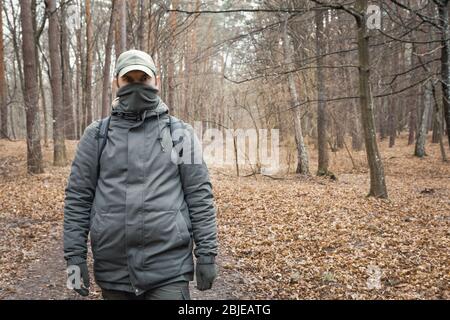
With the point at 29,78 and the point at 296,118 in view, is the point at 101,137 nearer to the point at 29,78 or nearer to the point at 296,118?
the point at 29,78

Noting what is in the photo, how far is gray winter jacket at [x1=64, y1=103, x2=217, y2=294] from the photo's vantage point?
2535mm

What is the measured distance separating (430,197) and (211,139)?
70.1 feet

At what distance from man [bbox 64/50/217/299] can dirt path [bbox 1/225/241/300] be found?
8.24 ft

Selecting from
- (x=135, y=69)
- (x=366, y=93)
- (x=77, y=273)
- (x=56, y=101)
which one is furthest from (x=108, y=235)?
(x=56, y=101)

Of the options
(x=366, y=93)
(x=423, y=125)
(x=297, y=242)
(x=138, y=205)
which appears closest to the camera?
(x=138, y=205)

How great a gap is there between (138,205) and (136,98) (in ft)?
2.07

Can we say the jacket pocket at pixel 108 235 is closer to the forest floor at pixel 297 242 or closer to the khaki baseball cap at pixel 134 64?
the khaki baseball cap at pixel 134 64

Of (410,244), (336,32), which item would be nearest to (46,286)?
(410,244)

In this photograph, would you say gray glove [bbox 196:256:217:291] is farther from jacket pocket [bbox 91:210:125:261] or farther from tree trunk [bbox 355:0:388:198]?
tree trunk [bbox 355:0:388:198]

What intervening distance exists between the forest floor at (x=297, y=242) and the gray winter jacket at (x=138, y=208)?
2587 millimetres

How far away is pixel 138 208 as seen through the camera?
2.53 m

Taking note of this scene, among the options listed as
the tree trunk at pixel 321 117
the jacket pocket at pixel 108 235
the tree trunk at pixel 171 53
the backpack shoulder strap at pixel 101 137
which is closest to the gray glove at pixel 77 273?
the jacket pocket at pixel 108 235

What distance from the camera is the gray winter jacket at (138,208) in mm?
2535

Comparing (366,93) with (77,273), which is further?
(366,93)
